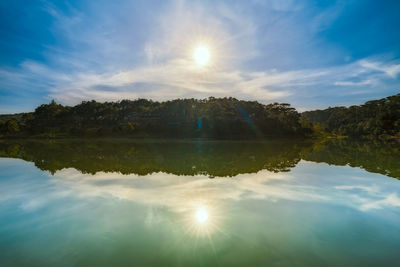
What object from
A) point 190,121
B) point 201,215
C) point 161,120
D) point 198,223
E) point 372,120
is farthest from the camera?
point 372,120

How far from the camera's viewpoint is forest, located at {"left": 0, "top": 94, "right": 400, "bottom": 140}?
79.2m

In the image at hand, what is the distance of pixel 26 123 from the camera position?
91.8 metres

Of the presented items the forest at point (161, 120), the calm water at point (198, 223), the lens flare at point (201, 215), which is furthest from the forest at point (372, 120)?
the lens flare at point (201, 215)

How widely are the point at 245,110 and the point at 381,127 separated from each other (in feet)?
172

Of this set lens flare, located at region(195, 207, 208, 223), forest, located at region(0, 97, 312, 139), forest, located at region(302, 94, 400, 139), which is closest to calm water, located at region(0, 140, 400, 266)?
lens flare, located at region(195, 207, 208, 223)

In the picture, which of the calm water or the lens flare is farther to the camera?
the lens flare

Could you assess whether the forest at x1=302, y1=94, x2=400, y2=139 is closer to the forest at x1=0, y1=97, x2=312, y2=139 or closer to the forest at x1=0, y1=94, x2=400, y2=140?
the forest at x1=0, y1=94, x2=400, y2=140

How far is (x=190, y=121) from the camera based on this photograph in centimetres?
8675

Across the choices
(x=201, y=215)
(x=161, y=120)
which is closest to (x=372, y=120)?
(x=161, y=120)

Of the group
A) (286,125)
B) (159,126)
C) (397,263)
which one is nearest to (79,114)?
(159,126)

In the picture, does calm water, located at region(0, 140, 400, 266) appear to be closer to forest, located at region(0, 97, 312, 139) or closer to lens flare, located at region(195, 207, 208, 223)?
lens flare, located at region(195, 207, 208, 223)

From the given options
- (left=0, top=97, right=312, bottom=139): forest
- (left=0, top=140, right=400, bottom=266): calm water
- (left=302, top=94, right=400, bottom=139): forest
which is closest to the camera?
(left=0, top=140, right=400, bottom=266): calm water

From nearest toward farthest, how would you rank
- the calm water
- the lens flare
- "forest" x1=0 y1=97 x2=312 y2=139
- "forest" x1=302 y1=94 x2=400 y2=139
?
the calm water < the lens flare < "forest" x1=0 y1=97 x2=312 y2=139 < "forest" x1=302 y1=94 x2=400 y2=139

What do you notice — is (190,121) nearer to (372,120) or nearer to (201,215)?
(372,120)
